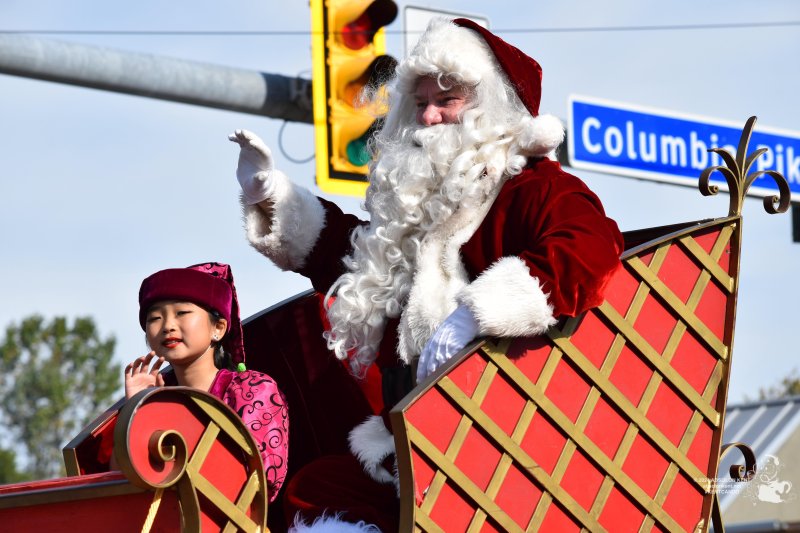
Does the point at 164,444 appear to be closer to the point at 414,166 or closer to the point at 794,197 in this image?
the point at 414,166

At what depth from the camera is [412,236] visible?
12.1 ft

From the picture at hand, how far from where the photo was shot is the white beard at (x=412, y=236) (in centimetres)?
355

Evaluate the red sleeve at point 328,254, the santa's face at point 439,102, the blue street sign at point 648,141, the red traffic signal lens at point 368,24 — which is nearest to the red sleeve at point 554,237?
the santa's face at point 439,102

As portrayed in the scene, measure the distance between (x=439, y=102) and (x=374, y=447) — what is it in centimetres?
95

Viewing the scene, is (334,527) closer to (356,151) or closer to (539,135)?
(539,135)

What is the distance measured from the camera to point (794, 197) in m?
9.30

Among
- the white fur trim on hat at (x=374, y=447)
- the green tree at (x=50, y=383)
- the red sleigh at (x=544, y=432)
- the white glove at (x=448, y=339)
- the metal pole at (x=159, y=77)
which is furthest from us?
the green tree at (x=50, y=383)

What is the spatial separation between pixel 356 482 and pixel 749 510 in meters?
8.98

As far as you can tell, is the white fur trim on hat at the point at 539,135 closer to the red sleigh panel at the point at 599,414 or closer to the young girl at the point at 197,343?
the red sleigh panel at the point at 599,414

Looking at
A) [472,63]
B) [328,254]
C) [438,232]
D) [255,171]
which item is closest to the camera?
[438,232]

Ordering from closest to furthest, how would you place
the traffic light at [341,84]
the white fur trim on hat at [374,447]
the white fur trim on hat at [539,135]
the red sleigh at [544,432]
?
the red sleigh at [544,432] → the white fur trim on hat at [374,447] → the white fur trim on hat at [539,135] → the traffic light at [341,84]

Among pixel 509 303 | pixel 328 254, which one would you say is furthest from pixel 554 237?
pixel 328 254

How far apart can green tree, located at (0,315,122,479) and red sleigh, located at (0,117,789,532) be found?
3937 centimetres

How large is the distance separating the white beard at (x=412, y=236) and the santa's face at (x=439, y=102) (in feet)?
0.13
